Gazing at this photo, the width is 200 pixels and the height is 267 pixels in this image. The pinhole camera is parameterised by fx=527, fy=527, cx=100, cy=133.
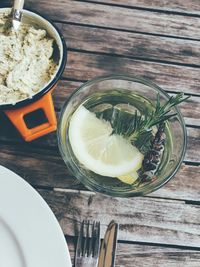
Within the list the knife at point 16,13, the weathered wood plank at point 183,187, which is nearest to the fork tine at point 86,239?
the weathered wood plank at point 183,187

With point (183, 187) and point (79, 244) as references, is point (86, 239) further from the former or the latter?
point (183, 187)

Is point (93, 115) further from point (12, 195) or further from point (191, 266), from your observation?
point (191, 266)

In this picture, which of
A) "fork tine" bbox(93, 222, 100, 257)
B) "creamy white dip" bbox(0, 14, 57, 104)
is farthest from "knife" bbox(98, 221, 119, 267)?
"creamy white dip" bbox(0, 14, 57, 104)

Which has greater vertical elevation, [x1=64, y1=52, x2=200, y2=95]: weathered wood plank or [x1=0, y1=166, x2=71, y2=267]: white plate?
[x1=64, y1=52, x2=200, y2=95]: weathered wood plank

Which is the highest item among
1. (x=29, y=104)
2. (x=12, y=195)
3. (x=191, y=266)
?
(x=29, y=104)

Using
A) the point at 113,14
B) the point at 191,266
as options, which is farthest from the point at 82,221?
the point at 113,14

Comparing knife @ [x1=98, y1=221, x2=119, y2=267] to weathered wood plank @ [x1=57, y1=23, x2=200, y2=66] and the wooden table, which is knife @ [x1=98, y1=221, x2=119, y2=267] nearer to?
the wooden table

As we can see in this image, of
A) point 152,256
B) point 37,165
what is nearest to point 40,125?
point 37,165

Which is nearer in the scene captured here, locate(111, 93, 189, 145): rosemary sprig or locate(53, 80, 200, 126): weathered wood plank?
locate(111, 93, 189, 145): rosemary sprig
